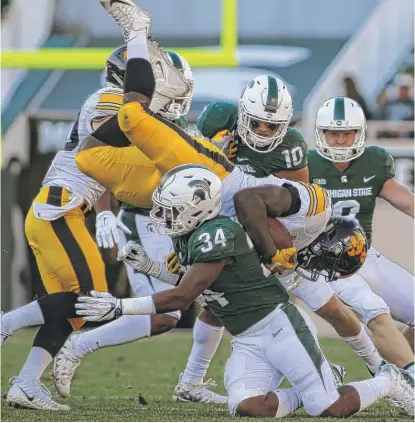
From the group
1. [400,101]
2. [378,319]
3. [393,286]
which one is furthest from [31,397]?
[400,101]

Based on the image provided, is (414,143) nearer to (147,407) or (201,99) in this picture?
(201,99)

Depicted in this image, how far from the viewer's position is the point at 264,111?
5.11m

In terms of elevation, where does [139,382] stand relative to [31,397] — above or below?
below

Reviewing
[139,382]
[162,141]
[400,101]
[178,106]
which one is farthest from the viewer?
[400,101]

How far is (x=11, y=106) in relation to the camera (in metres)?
11.4

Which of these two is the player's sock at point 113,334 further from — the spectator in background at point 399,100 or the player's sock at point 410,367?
the spectator in background at point 399,100

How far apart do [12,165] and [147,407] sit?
5099mm

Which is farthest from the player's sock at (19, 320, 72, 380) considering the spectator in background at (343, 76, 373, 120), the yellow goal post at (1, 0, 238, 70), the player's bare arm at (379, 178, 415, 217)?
the spectator in background at (343, 76, 373, 120)

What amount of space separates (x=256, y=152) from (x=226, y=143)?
152 mm

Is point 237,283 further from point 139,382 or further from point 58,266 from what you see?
point 139,382

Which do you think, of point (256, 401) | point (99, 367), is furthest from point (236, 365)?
point (99, 367)

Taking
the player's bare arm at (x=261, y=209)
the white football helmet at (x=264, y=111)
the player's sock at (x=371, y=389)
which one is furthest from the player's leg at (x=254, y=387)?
the white football helmet at (x=264, y=111)

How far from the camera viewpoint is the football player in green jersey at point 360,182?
5.64 meters

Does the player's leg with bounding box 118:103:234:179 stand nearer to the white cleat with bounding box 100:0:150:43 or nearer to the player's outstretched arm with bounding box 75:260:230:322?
the white cleat with bounding box 100:0:150:43
